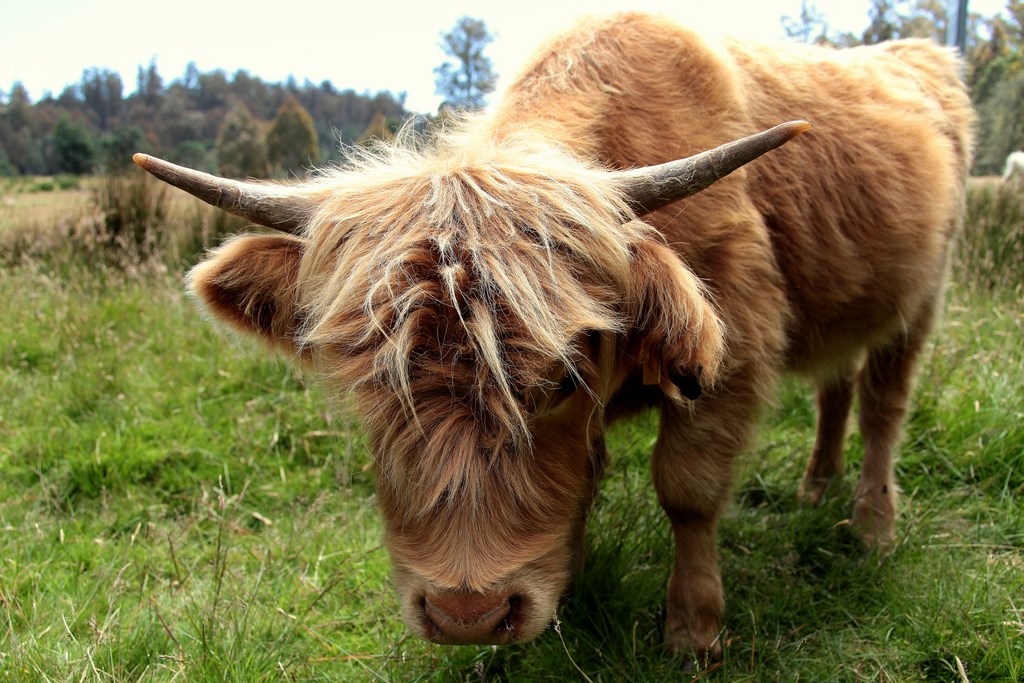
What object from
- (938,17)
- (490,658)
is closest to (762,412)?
(490,658)

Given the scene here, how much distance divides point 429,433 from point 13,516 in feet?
9.16

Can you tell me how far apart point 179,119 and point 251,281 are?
23087mm

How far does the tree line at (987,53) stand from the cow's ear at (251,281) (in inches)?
279

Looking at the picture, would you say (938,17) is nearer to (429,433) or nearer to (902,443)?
(902,443)

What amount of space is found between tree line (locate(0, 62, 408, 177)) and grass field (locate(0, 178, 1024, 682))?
977 centimetres

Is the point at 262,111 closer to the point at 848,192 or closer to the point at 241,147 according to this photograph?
the point at 241,147

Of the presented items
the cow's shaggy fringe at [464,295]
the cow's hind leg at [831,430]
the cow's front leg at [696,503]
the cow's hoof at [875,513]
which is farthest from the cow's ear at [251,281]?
the cow's hind leg at [831,430]

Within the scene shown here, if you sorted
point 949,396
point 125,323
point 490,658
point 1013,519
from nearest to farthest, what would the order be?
point 490,658, point 1013,519, point 949,396, point 125,323

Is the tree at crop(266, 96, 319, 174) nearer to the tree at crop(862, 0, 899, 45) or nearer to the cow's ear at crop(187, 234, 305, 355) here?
the tree at crop(862, 0, 899, 45)

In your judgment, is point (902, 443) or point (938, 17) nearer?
point (902, 443)

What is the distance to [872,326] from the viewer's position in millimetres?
3352

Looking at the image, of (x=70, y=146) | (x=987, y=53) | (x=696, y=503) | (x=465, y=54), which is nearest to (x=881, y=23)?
(x=987, y=53)

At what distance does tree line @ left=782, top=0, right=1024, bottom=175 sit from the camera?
26.2 feet

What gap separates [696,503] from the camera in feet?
8.53
